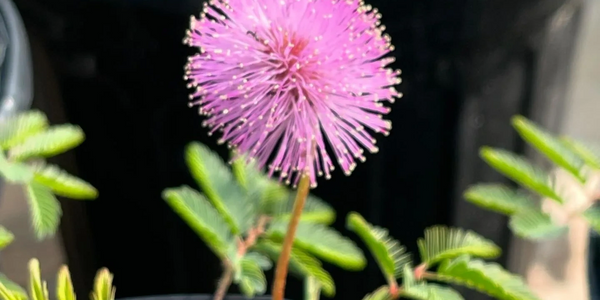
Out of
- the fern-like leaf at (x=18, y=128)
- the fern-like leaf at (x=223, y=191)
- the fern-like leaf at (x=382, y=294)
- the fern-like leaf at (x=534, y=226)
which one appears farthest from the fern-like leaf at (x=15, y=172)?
the fern-like leaf at (x=534, y=226)

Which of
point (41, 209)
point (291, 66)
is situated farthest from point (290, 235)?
point (41, 209)

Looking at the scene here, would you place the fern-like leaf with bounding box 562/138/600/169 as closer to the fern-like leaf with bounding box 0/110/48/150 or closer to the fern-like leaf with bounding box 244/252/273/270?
the fern-like leaf with bounding box 244/252/273/270

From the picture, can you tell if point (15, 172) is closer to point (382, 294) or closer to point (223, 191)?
point (223, 191)

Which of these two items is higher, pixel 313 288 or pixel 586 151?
pixel 586 151


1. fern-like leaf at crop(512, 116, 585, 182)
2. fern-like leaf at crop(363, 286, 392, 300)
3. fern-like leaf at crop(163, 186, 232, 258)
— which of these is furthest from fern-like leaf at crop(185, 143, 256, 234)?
fern-like leaf at crop(512, 116, 585, 182)

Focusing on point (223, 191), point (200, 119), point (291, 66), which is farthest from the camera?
point (200, 119)

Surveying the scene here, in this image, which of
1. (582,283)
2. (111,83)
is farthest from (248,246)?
(582,283)

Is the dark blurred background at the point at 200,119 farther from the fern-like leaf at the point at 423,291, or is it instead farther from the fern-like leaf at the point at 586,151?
the fern-like leaf at the point at 423,291
